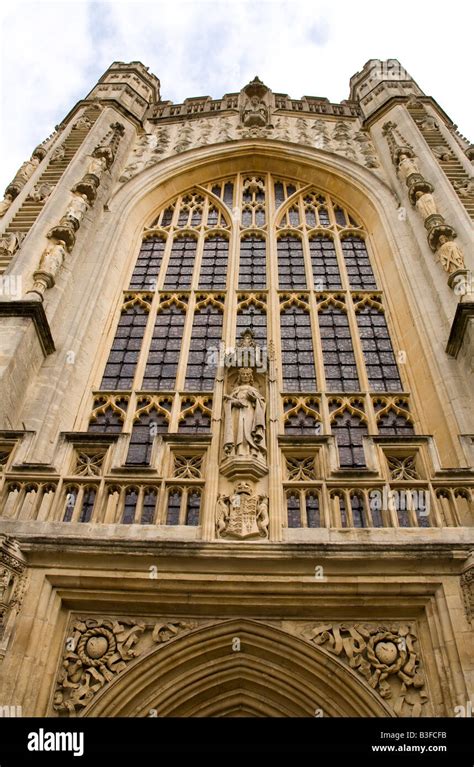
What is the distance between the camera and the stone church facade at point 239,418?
6797 mm

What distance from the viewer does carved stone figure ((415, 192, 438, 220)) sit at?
12.9 meters

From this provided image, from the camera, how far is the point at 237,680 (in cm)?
694

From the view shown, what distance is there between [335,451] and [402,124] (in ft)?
39.8

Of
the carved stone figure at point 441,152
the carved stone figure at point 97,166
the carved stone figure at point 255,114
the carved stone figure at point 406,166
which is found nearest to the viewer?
the carved stone figure at point 406,166

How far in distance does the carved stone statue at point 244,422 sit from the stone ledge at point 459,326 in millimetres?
3271

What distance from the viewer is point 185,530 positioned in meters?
7.40

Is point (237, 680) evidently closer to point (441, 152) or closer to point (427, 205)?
point (427, 205)

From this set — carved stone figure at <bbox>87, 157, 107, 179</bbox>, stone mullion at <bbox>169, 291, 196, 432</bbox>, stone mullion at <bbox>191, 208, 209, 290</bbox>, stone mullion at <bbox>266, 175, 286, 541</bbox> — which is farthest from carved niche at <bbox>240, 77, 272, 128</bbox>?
stone mullion at <bbox>169, 291, 196, 432</bbox>

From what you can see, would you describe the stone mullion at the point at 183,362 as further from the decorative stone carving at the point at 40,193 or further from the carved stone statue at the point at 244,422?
the decorative stone carving at the point at 40,193

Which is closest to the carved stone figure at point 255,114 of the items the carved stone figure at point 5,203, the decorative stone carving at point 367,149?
the decorative stone carving at point 367,149

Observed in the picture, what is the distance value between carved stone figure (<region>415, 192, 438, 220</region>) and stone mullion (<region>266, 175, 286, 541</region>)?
320cm
